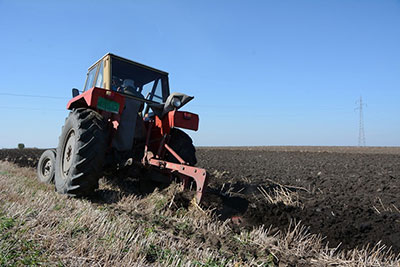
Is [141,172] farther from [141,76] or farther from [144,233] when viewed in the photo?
[144,233]

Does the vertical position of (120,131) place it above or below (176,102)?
below

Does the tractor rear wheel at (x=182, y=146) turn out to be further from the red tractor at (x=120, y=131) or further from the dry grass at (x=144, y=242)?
the dry grass at (x=144, y=242)

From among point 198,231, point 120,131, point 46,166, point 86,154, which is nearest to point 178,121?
point 120,131

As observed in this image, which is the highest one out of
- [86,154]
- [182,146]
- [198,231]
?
[182,146]

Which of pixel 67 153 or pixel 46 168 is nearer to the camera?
pixel 67 153

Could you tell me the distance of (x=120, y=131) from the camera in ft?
12.2

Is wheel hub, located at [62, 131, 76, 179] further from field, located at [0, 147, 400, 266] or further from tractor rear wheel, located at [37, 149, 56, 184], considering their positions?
tractor rear wheel, located at [37, 149, 56, 184]

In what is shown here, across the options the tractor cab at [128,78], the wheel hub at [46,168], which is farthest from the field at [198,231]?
the tractor cab at [128,78]

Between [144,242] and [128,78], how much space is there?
3035mm

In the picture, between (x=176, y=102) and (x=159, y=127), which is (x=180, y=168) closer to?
Result: (x=176, y=102)

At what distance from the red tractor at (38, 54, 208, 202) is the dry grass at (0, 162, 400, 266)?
50 centimetres

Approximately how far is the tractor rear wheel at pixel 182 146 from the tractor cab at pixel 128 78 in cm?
66

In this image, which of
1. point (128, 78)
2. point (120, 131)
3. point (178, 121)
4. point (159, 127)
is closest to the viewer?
point (120, 131)

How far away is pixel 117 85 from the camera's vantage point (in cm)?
429
